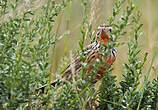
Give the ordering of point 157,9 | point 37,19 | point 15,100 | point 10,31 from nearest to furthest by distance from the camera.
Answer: point 15,100 → point 10,31 → point 37,19 → point 157,9

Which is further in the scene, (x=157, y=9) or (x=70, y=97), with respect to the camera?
(x=157, y=9)

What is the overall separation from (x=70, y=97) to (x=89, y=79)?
6.9 inches

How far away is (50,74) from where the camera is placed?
3.12 metres

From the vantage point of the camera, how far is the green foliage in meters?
2.92

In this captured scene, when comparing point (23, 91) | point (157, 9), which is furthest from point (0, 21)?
point (157, 9)

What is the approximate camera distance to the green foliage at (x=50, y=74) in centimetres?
292

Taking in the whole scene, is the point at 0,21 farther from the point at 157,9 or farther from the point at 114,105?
the point at 157,9

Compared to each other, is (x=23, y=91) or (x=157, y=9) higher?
(x=157, y=9)

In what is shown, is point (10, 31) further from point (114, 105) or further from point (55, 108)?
point (114, 105)

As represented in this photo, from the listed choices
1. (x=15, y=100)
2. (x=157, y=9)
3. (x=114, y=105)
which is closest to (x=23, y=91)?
(x=15, y=100)

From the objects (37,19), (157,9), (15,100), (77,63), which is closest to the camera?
(15,100)

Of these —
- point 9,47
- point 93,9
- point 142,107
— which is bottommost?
point 142,107

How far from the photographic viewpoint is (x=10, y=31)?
10.5 feet

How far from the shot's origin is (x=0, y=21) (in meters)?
3.37
